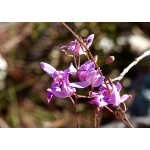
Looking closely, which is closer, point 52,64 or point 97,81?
point 97,81

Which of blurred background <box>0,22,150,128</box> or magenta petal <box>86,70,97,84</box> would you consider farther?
blurred background <box>0,22,150,128</box>

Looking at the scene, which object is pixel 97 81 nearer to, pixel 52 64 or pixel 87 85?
pixel 87 85

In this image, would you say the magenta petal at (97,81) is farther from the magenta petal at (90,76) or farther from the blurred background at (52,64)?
the blurred background at (52,64)

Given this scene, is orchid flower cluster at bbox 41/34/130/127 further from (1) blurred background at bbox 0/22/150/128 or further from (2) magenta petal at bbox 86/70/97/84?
(1) blurred background at bbox 0/22/150/128

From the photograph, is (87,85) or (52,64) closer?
(87,85)

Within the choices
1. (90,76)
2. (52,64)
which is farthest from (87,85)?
(52,64)

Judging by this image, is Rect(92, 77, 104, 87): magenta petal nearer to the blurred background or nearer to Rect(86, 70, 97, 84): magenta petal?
Rect(86, 70, 97, 84): magenta petal

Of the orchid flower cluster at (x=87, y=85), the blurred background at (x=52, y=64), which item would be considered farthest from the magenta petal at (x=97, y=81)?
the blurred background at (x=52, y=64)

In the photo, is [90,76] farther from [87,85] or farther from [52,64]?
[52,64]

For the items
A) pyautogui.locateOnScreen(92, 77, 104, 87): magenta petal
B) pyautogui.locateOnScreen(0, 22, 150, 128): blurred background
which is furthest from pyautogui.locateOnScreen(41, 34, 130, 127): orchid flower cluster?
pyautogui.locateOnScreen(0, 22, 150, 128): blurred background

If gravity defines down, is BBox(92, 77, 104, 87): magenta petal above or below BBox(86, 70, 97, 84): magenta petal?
below
